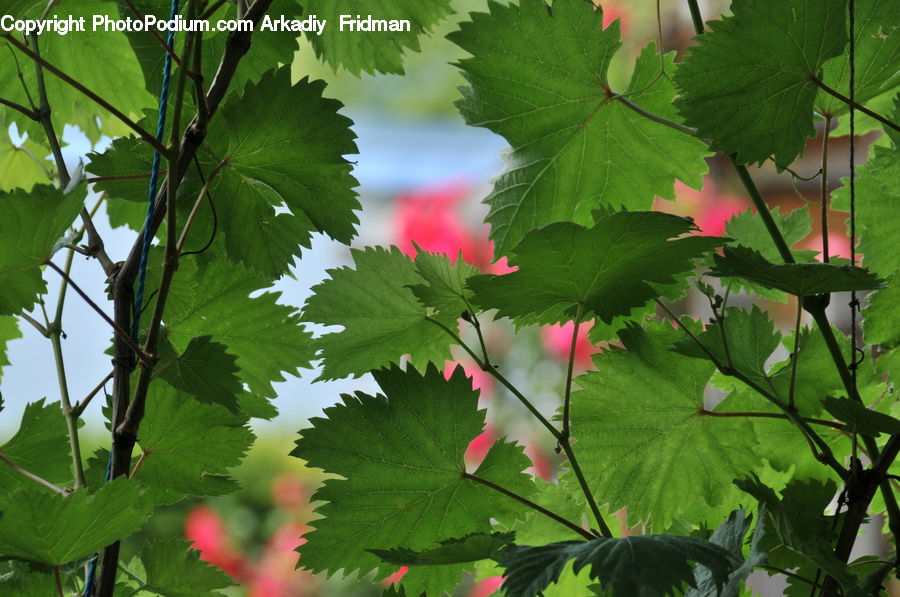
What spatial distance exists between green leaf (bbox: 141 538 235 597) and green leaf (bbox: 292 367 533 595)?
62 mm

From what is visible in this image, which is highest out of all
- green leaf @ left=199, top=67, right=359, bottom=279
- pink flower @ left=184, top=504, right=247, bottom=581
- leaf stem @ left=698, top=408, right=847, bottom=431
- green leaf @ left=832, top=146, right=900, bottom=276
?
pink flower @ left=184, top=504, right=247, bottom=581

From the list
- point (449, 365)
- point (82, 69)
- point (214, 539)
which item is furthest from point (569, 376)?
point (449, 365)

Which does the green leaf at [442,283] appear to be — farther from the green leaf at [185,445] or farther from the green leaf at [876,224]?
the green leaf at [876,224]

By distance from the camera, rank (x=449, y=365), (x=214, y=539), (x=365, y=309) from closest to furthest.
A: (x=365, y=309) < (x=214, y=539) < (x=449, y=365)

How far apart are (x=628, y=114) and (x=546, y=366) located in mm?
2277

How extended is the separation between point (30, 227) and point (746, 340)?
385mm

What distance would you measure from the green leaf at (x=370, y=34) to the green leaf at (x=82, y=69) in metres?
0.15

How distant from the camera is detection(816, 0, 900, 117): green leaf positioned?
0.48m

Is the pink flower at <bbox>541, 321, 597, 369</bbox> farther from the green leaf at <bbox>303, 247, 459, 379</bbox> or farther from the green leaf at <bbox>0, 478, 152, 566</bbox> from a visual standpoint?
the green leaf at <bbox>0, 478, 152, 566</bbox>

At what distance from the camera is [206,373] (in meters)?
0.44

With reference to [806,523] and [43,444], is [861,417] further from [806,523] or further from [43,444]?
[43,444]

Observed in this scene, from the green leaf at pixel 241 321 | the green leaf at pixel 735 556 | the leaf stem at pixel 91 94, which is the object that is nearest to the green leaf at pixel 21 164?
the green leaf at pixel 241 321

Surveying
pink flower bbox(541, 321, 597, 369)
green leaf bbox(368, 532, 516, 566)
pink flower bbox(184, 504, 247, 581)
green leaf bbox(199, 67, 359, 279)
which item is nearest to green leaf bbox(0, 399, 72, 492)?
green leaf bbox(199, 67, 359, 279)

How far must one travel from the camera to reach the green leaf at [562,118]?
0.54m
